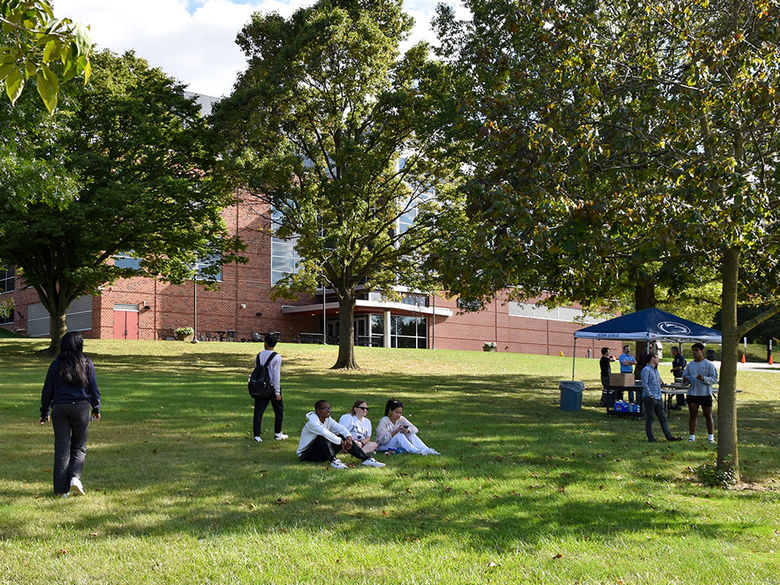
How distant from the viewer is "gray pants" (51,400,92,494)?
807 cm

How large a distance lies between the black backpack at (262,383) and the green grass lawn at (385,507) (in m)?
0.83

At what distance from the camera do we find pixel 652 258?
938 cm

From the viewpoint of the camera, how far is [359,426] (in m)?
11.4

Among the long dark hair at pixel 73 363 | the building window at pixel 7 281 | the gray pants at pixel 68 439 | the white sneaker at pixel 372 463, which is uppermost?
the building window at pixel 7 281

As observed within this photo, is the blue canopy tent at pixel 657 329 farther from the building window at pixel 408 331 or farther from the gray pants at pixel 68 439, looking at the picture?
the building window at pixel 408 331

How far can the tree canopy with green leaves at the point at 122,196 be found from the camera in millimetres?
27734

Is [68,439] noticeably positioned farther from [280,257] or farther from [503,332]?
[503,332]

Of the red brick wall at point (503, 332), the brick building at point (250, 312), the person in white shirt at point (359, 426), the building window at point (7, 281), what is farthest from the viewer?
the red brick wall at point (503, 332)

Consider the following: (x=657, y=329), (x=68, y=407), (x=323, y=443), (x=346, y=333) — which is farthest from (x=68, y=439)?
(x=346, y=333)

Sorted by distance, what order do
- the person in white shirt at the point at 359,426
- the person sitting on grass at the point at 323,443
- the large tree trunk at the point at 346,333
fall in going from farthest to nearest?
the large tree trunk at the point at 346,333, the person in white shirt at the point at 359,426, the person sitting on grass at the point at 323,443

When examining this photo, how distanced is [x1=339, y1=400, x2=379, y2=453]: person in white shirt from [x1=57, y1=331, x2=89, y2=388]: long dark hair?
13.9ft

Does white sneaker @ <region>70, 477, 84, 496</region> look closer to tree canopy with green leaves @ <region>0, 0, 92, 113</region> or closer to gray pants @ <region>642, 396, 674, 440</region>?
tree canopy with green leaves @ <region>0, 0, 92, 113</region>

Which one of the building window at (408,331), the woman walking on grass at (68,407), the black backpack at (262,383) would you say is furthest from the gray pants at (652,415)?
the building window at (408,331)

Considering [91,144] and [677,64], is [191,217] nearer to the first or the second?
[91,144]
